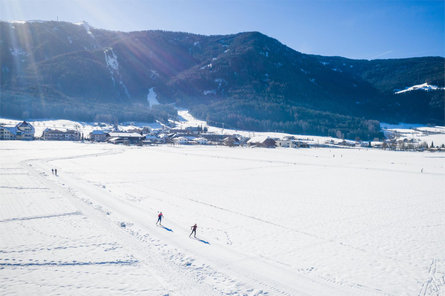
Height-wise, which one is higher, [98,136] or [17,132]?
[17,132]

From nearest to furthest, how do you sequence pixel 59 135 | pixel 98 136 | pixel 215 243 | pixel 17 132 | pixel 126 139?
pixel 215 243 < pixel 17 132 < pixel 126 139 < pixel 59 135 < pixel 98 136

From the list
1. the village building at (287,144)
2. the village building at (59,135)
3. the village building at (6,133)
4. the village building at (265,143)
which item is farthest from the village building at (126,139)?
the village building at (287,144)

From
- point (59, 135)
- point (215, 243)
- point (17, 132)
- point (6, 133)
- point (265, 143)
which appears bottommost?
point (215, 243)

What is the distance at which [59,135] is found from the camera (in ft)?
340

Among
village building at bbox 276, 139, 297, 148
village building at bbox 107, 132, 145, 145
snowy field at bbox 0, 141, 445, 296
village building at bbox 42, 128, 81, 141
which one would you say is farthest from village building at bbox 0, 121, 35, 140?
village building at bbox 276, 139, 297, 148

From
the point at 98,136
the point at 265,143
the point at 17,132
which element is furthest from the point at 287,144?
the point at 17,132

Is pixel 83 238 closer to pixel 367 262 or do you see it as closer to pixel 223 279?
pixel 223 279

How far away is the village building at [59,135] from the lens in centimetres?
9994

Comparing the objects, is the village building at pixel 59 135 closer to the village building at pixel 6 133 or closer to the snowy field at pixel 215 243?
the village building at pixel 6 133

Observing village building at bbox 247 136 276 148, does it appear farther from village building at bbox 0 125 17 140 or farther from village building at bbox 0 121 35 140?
village building at bbox 0 125 17 140

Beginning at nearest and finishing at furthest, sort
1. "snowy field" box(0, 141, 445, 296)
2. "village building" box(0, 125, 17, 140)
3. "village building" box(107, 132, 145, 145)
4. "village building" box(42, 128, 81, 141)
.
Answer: "snowy field" box(0, 141, 445, 296)
"village building" box(0, 125, 17, 140)
"village building" box(107, 132, 145, 145)
"village building" box(42, 128, 81, 141)

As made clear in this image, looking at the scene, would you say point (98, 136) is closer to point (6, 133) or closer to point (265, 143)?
point (6, 133)

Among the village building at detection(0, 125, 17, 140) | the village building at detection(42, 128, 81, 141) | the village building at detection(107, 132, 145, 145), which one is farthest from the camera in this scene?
the village building at detection(42, 128, 81, 141)

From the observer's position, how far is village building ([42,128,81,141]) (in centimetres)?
9994
